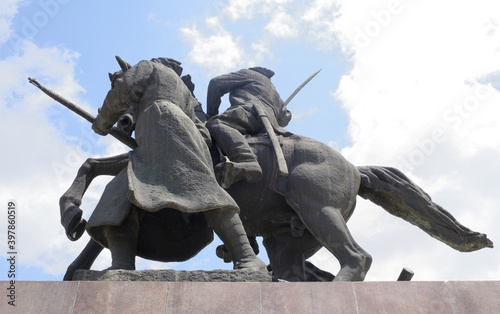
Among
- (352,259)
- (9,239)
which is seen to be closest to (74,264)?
(9,239)

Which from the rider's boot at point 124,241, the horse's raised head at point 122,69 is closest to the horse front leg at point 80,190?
the rider's boot at point 124,241

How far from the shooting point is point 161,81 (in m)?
6.85

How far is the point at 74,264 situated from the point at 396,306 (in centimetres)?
318

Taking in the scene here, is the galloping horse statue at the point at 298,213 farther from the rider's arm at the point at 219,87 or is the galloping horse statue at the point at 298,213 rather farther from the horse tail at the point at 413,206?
the rider's arm at the point at 219,87

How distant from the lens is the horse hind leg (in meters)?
6.20

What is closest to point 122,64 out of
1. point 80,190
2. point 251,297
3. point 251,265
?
point 80,190

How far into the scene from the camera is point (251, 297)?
5008 millimetres

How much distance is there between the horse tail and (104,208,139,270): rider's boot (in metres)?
2.54

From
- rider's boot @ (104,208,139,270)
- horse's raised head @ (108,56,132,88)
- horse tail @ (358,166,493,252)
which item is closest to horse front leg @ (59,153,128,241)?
rider's boot @ (104,208,139,270)

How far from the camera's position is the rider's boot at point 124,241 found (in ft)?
19.7

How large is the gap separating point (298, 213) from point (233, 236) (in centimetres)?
98

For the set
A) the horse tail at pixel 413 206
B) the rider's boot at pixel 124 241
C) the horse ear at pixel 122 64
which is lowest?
the rider's boot at pixel 124 241

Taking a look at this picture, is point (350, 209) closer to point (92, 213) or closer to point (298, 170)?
point (298, 170)

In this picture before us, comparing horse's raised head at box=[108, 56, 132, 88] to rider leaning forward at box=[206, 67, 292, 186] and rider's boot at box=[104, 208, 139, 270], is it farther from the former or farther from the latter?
rider's boot at box=[104, 208, 139, 270]
